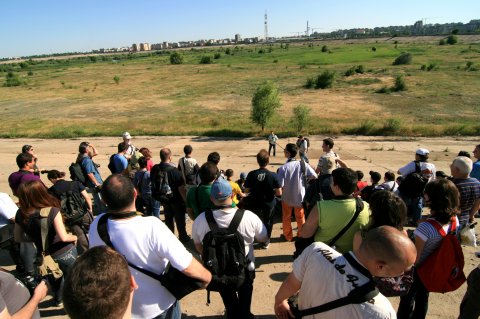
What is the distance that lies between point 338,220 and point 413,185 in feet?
9.86

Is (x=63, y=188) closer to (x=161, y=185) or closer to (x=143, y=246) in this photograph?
(x=161, y=185)

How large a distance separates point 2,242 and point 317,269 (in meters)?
4.18

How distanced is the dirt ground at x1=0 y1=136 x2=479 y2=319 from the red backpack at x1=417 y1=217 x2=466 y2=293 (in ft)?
Answer: 3.97

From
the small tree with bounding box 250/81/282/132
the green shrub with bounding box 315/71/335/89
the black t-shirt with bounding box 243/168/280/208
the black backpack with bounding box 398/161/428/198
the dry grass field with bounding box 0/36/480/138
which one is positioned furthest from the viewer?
the green shrub with bounding box 315/71/335/89

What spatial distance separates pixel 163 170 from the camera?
6133mm

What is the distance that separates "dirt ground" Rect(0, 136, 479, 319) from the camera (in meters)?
4.57

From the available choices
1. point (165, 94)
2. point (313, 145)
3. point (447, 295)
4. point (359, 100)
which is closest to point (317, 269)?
point (447, 295)

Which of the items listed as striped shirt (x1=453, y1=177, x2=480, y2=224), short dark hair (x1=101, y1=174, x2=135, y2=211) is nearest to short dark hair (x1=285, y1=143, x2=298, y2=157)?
striped shirt (x1=453, y1=177, x2=480, y2=224)

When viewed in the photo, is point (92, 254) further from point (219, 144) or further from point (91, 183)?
point (219, 144)

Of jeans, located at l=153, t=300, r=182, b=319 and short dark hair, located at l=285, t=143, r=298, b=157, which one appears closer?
jeans, located at l=153, t=300, r=182, b=319

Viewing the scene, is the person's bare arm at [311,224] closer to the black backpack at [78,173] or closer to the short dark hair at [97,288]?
the short dark hair at [97,288]

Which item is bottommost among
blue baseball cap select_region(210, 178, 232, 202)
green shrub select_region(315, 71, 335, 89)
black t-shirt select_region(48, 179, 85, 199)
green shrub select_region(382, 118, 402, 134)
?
green shrub select_region(382, 118, 402, 134)

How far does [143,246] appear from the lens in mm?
2662

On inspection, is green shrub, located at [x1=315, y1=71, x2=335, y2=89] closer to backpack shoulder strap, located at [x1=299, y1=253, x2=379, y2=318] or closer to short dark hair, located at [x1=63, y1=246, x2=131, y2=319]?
backpack shoulder strap, located at [x1=299, y1=253, x2=379, y2=318]
